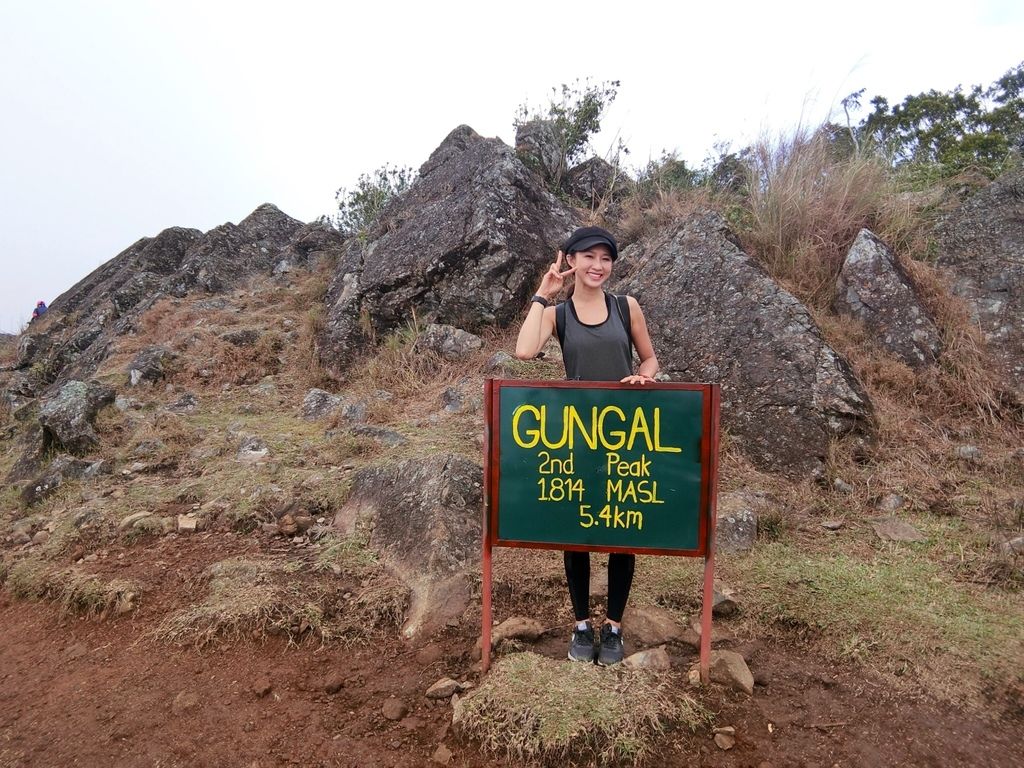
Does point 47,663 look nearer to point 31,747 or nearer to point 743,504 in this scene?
point 31,747

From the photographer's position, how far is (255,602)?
10.4 feet

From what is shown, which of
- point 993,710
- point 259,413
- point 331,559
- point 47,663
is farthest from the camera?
point 259,413

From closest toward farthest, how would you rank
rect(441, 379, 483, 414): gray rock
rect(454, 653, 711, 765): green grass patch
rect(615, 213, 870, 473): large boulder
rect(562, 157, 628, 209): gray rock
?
rect(454, 653, 711, 765): green grass patch, rect(615, 213, 870, 473): large boulder, rect(441, 379, 483, 414): gray rock, rect(562, 157, 628, 209): gray rock

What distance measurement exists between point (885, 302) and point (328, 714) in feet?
16.7

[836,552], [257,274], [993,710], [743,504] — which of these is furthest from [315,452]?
[257,274]

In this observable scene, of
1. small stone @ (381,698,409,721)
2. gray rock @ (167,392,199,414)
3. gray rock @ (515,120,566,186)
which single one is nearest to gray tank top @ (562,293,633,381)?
small stone @ (381,698,409,721)

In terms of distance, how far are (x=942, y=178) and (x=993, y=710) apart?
6.69 m

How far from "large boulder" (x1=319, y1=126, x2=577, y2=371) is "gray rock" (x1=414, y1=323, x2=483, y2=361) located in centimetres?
26

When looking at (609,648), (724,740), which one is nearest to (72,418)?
(609,648)

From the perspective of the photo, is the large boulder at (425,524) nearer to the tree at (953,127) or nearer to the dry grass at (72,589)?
the dry grass at (72,589)

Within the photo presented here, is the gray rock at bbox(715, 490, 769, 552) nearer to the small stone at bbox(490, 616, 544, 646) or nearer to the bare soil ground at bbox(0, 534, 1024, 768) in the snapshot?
the bare soil ground at bbox(0, 534, 1024, 768)

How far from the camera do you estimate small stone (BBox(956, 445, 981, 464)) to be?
13.8 ft

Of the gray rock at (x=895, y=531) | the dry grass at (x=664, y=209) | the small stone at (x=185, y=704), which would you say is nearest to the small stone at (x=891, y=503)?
the gray rock at (x=895, y=531)

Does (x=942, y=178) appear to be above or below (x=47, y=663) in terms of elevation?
above
